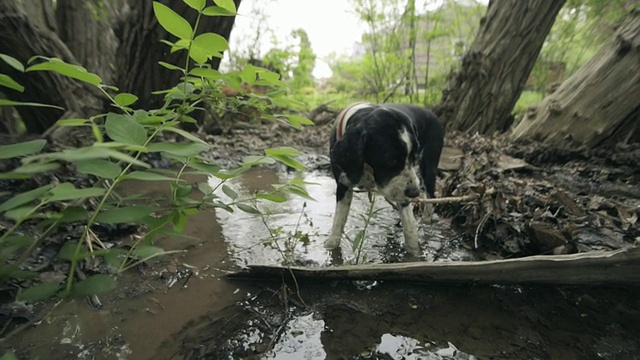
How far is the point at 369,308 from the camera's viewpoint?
2146 mm

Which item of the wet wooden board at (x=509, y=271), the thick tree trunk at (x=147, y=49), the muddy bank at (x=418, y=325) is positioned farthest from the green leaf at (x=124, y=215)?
the thick tree trunk at (x=147, y=49)

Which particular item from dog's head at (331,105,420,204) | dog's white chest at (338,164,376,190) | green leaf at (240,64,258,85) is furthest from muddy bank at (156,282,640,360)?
green leaf at (240,64,258,85)

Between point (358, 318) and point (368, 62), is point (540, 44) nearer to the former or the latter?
point (368, 62)

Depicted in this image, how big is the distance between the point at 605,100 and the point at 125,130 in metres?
6.09

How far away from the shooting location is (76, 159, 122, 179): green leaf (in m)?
0.98

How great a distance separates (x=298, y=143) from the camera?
8258 millimetres

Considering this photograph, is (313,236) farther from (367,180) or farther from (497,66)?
(497,66)

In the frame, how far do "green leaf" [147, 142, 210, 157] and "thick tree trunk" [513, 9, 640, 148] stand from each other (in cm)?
575

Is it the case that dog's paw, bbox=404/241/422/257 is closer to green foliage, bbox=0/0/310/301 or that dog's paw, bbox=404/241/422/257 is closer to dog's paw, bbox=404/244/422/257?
dog's paw, bbox=404/244/422/257

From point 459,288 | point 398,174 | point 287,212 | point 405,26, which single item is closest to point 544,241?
point 459,288

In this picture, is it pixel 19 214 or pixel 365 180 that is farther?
pixel 365 180

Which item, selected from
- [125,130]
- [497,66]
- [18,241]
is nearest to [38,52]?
[18,241]

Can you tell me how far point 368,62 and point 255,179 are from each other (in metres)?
7.26

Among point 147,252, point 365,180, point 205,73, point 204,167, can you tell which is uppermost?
point 205,73
